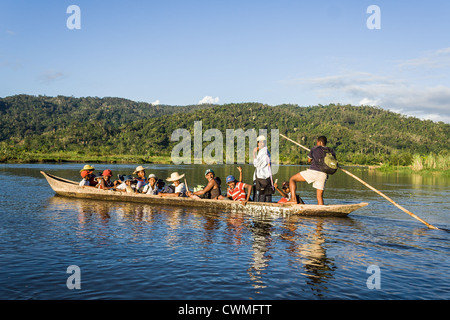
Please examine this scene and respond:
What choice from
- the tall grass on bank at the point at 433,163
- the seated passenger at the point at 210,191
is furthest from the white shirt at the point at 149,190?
the tall grass on bank at the point at 433,163

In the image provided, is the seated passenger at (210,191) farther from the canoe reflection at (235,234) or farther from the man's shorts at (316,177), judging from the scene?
the man's shorts at (316,177)

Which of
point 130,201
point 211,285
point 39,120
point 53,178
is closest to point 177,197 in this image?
point 130,201

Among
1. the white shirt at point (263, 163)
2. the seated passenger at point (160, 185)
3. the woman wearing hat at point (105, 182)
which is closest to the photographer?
the white shirt at point (263, 163)

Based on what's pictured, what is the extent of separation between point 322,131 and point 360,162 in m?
47.0

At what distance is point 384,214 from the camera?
14508mm

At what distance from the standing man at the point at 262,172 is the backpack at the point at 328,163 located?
168 centimetres

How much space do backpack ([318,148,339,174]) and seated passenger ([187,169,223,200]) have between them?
4.09 metres

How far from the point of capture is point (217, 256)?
8094mm

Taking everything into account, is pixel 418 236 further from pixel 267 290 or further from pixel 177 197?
pixel 177 197

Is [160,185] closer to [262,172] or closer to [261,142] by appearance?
[262,172]

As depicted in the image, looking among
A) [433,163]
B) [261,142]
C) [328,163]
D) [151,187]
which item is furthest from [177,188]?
[433,163]

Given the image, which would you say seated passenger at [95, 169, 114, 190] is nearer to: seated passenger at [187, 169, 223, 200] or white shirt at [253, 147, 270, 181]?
seated passenger at [187, 169, 223, 200]

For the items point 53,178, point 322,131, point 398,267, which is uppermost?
point 322,131

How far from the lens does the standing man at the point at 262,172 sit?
12.2 metres
